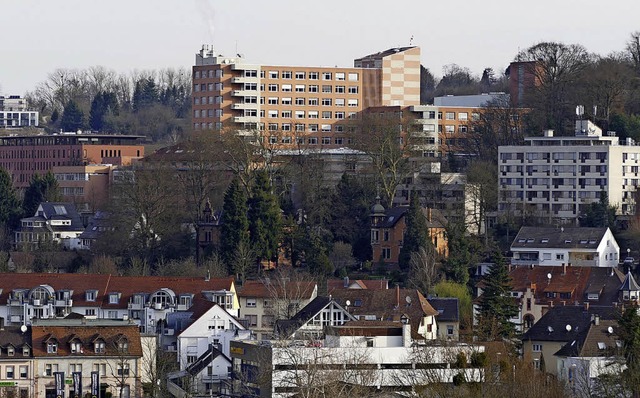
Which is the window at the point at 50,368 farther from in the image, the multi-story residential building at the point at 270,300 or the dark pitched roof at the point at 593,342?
the dark pitched roof at the point at 593,342

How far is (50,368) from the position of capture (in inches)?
2958

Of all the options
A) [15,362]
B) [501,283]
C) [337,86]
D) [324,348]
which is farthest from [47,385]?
[337,86]

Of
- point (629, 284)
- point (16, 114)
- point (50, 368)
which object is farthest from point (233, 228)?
point (16, 114)

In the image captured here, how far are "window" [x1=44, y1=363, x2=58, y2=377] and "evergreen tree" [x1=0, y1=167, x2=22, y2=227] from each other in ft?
106

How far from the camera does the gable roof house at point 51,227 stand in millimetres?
103938

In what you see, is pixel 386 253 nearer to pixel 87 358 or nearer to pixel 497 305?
pixel 497 305

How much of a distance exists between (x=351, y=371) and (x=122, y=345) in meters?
11.7

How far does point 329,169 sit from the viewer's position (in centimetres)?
11019

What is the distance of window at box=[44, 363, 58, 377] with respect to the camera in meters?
75.0

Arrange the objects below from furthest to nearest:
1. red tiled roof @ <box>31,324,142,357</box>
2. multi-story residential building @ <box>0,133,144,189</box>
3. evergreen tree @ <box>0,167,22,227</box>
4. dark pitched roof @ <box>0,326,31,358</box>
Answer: multi-story residential building @ <box>0,133,144,189</box>, evergreen tree @ <box>0,167,22,227</box>, red tiled roof @ <box>31,324,142,357</box>, dark pitched roof @ <box>0,326,31,358</box>

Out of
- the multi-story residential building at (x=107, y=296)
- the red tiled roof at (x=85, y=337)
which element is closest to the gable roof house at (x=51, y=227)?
the multi-story residential building at (x=107, y=296)

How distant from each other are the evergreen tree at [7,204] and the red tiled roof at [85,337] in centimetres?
3047

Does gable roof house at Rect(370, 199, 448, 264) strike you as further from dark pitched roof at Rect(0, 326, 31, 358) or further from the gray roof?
dark pitched roof at Rect(0, 326, 31, 358)

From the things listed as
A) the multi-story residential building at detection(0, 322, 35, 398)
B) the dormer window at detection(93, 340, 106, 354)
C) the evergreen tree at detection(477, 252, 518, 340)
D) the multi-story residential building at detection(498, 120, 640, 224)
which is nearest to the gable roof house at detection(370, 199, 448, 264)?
the multi-story residential building at detection(498, 120, 640, 224)
